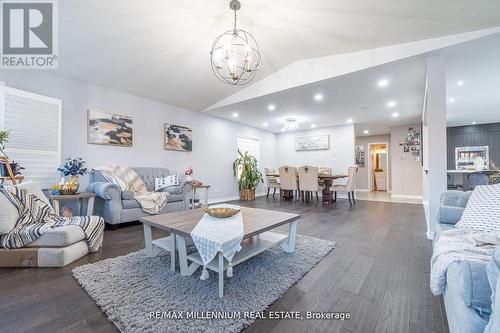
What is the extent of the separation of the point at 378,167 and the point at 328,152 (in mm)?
3538

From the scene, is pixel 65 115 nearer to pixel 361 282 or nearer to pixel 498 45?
pixel 361 282

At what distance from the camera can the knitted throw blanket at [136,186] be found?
3498mm

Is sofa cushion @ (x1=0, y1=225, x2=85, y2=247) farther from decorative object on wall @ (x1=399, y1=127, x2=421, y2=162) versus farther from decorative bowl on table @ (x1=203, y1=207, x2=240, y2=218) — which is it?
decorative object on wall @ (x1=399, y1=127, x2=421, y2=162)

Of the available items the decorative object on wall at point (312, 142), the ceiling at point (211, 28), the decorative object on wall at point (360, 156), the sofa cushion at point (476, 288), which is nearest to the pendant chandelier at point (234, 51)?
the ceiling at point (211, 28)

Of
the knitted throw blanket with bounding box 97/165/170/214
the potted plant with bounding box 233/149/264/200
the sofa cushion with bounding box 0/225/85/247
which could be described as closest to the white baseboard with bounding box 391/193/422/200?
the potted plant with bounding box 233/149/264/200

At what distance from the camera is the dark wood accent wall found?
724cm

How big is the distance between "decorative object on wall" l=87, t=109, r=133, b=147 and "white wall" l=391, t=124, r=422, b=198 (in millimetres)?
7461

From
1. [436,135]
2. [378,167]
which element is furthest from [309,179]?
[378,167]

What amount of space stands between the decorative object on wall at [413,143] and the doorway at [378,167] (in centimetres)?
184

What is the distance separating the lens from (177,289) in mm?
1592

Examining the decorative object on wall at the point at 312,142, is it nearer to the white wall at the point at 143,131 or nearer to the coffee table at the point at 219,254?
the white wall at the point at 143,131

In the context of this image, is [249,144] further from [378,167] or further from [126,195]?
[378,167]

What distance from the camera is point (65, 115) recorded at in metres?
3.50

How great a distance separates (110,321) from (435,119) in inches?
151
